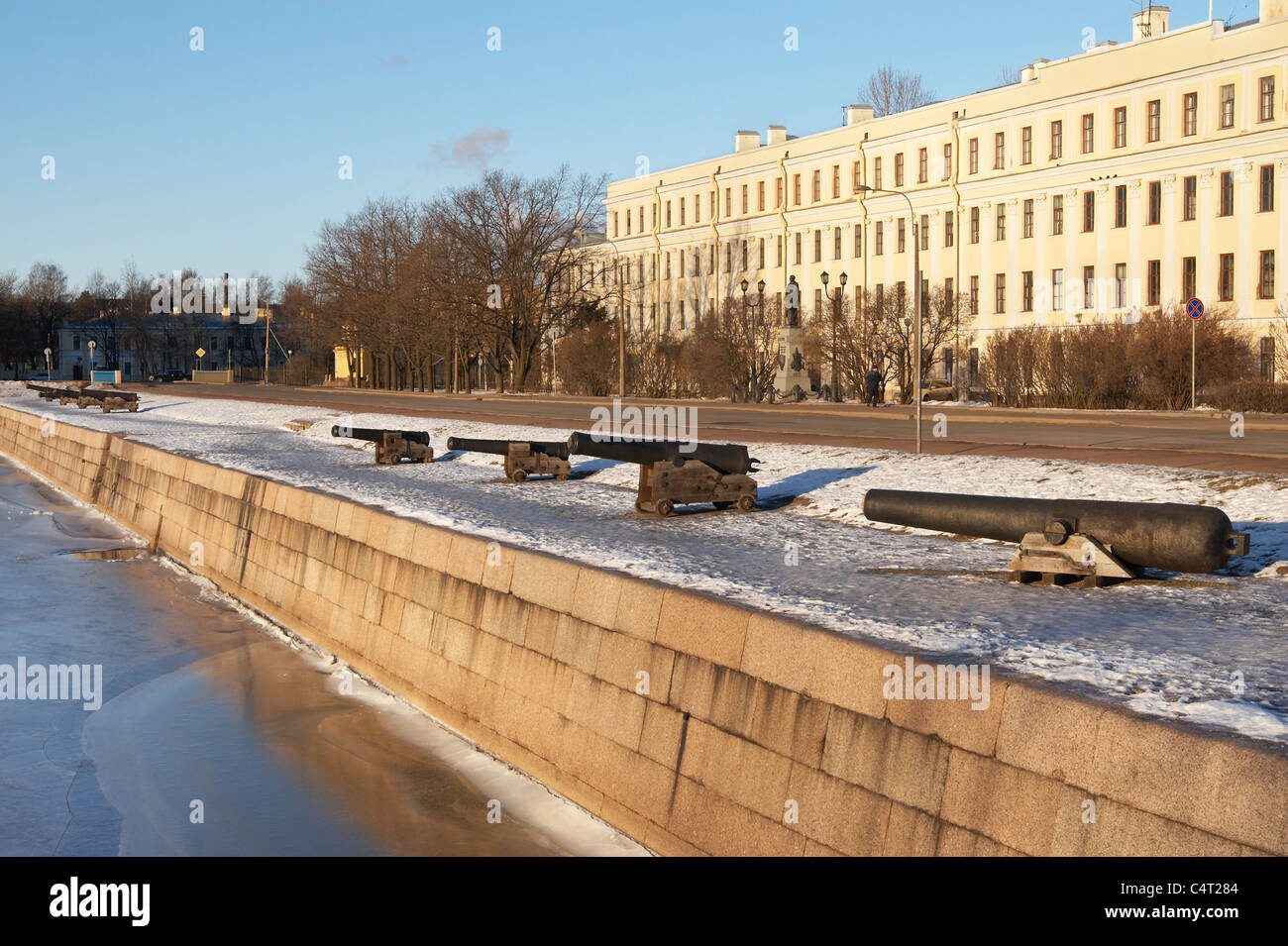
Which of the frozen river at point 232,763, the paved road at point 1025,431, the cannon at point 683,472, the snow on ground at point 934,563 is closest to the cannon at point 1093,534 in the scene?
the snow on ground at point 934,563

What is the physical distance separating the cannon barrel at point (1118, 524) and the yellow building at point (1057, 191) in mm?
50499

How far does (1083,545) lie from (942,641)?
279cm

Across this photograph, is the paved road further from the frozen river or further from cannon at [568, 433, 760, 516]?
the frozen river

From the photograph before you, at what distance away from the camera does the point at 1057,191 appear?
68.3m

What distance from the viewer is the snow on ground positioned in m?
7.34

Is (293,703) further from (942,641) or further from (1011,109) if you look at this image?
(1011,109)

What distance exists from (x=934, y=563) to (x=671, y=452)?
5643mm

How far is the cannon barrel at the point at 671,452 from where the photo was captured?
1727 centimetres

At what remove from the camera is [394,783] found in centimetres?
1084
